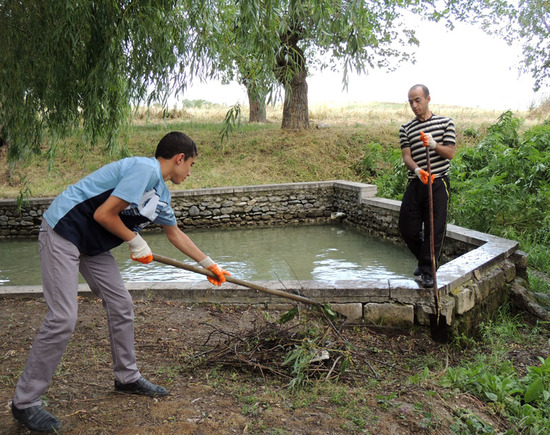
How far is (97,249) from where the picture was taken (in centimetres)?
279

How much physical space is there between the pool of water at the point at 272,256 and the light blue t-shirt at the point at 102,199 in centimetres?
315

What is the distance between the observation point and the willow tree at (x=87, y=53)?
15.3ft

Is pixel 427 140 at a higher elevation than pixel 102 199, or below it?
higher

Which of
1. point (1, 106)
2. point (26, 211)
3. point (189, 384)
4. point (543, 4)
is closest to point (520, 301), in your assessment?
point (189, 384)

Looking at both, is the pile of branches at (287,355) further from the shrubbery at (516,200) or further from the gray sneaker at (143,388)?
the shrubbery at (516,200)

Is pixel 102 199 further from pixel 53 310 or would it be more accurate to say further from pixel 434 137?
pixel 434 137

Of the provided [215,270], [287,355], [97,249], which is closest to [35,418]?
[97,249]

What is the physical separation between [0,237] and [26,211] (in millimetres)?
875

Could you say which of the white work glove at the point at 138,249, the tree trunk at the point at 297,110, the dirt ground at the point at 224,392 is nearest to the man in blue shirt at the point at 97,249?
the white work glove at the point at 138,249

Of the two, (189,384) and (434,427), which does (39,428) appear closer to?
(189,384)

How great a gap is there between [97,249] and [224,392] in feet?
3.76

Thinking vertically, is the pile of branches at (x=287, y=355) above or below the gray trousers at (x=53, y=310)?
below

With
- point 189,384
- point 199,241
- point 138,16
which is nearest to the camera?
point 189,384

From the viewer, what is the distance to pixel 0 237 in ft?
37.9
